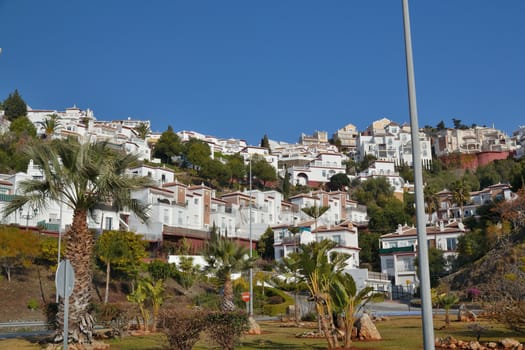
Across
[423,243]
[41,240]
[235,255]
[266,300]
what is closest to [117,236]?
[41,240]

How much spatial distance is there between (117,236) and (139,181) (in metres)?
34.6

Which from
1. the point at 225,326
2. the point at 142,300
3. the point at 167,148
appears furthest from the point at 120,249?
the point at 167,148

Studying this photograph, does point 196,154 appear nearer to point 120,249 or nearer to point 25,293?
point 120,249

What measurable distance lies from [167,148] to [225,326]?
11440 centimetres

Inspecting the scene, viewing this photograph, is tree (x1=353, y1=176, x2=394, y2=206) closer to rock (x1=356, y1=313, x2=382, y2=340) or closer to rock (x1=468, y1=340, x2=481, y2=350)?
rock (x1=356, y1=313, x2=382, y2=340)

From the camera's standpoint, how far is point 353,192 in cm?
12538

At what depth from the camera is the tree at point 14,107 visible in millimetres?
130125

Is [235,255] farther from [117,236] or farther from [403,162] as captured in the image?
[403,162]

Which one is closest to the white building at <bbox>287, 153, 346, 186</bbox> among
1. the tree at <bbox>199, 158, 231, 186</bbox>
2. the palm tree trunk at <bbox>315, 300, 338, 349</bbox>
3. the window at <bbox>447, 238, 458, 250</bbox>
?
the tree at <bbox>199, 158, 231, 186</bbox>

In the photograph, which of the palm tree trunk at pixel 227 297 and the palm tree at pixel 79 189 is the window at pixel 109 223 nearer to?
the palm tree trunk at pixel 227 297

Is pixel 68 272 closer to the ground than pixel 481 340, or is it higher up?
higher up

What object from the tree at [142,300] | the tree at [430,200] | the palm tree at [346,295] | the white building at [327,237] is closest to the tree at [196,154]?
the white building at [327,237]

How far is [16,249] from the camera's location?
4834 cm

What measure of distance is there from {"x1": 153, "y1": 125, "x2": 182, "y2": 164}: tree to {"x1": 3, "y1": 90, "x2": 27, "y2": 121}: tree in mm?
32508
